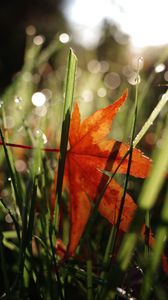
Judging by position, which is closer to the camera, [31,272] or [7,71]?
[31,272]

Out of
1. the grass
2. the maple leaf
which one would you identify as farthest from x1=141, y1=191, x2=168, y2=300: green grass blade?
the maple leaf

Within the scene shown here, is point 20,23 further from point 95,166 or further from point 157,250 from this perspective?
point 157,250

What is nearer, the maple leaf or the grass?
the grass

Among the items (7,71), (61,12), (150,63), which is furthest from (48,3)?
(150,63)

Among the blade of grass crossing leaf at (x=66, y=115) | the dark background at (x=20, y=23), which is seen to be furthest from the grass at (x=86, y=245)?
the dark background at (x=20, y=23)

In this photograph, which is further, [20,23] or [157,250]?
[20,23]

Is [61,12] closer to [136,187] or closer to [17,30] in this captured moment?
[17,30]

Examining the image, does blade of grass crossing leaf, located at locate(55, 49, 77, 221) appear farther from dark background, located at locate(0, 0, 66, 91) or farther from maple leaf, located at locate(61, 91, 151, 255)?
dark background, located at locate(0, 0, 66, 91)

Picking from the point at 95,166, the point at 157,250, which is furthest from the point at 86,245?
the point at 157,250
